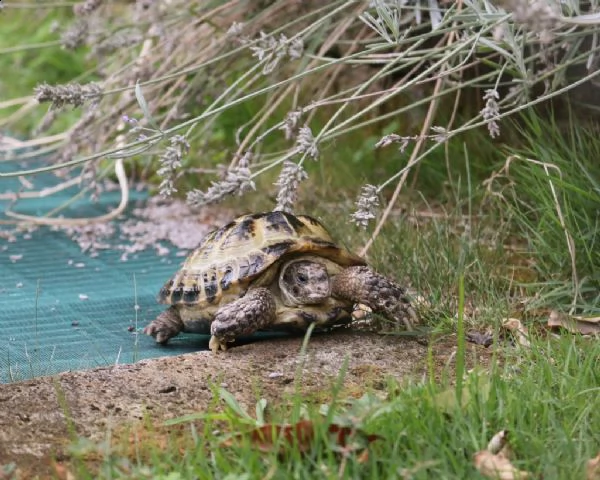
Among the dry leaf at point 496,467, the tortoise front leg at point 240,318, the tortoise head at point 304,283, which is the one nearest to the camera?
the dry leaf at point 496,467

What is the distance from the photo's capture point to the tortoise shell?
10.5ft

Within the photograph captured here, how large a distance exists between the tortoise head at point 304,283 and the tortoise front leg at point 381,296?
79 millimetres

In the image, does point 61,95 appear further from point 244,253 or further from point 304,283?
point 304,283

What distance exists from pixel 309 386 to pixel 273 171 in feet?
9.89

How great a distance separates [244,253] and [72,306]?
0.85 meters

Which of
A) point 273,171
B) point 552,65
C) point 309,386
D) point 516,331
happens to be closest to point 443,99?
point 273,171

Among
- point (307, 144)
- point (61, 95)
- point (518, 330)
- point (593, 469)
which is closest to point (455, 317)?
point (518, 330)

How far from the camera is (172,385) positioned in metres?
2.67

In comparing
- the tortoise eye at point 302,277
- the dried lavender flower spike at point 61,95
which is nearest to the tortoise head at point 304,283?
the tortoise eye at point 302,277

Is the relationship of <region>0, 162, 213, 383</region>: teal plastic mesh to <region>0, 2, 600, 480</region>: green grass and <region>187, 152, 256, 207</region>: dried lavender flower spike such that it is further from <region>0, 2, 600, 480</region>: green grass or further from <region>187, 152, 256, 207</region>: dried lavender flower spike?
<region>0, 2, 600, 480</region>: green grass

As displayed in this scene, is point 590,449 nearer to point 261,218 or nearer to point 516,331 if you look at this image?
point 516,331

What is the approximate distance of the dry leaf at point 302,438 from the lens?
6.88 feet

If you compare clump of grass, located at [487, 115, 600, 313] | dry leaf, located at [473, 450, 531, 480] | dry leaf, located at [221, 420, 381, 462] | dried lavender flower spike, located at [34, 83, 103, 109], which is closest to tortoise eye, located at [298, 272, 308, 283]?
clump of grass, located at [487, 115, 600, 313]

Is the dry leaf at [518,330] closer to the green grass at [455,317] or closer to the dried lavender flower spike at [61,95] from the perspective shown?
the green grass at [455,317]
